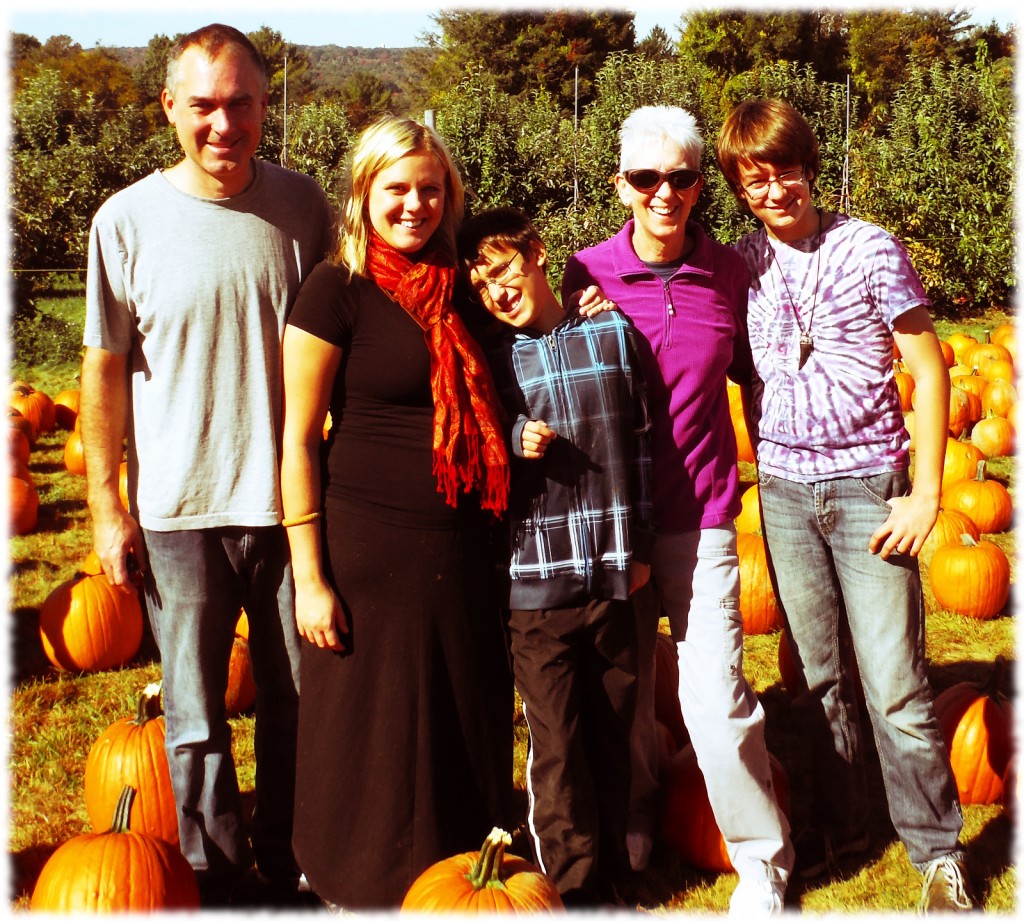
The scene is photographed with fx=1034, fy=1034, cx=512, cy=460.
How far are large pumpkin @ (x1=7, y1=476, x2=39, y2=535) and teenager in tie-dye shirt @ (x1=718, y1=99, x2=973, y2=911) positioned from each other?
17.2 feet

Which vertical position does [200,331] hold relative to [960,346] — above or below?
below

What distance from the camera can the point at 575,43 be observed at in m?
33.6

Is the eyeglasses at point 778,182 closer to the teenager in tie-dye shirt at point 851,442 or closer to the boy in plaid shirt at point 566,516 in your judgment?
the teenager in tie-dye shirt at point 851,442

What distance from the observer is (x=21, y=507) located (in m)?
6.65

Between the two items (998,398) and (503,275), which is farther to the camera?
(998,398)

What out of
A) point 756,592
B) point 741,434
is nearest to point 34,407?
point 741,434

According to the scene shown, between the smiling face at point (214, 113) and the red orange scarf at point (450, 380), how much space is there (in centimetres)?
46

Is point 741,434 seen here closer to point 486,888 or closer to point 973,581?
point 973,581

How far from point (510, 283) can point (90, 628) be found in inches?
Result: 123

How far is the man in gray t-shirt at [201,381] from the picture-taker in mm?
2680

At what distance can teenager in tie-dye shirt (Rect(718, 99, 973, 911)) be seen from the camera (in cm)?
285

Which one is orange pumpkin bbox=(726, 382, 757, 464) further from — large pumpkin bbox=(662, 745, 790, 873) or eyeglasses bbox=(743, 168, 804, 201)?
eyeglasses bbox=(743, 168, 804, 201)

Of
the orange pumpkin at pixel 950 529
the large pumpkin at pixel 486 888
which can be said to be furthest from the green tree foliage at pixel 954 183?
the large pumpkin at pixel 486 888

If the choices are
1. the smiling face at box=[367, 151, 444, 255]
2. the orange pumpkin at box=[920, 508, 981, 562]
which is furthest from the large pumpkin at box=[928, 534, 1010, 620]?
the smiling face at box=[367, 151, 444, 255]
